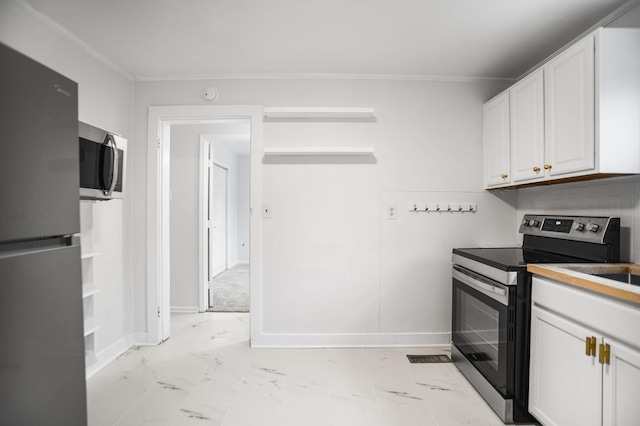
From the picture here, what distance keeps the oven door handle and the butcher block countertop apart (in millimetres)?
200

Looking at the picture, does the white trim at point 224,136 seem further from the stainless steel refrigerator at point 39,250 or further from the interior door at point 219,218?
the stainless steel refrigerator at point 39,250

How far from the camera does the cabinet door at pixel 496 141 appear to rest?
2.48 metres

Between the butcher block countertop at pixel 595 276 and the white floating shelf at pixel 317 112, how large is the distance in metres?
1.65

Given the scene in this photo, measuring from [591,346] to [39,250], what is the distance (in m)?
2.07

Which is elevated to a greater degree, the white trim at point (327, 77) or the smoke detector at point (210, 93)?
the white trim at point (327, 77)

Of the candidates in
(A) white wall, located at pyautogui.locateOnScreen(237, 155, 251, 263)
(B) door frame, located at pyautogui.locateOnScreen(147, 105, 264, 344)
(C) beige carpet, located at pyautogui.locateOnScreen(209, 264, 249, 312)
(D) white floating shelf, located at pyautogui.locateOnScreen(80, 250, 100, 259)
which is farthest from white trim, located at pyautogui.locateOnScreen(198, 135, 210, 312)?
(A) white wall, located at pyautogui.locateOnScreen(237, 155, 251, 263)

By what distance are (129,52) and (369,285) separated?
2.61 m

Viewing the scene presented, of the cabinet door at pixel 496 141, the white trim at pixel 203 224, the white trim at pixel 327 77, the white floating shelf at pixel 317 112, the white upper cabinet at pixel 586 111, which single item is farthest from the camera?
the white trim at pixel 203 224

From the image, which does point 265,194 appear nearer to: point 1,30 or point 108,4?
point 108,4

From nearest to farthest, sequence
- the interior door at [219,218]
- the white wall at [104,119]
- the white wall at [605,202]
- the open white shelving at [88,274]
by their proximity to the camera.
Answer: the white wall at [605,202], the white wall at [104,119], the open white shelving at [88,274], the interior door at [219,218]

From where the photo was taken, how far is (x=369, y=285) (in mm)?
2834

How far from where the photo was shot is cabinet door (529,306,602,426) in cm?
142

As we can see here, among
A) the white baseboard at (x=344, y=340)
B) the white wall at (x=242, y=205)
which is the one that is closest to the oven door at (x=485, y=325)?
the white baseboard at (x=344, y=340)

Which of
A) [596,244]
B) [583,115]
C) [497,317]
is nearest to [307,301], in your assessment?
[497,317]
